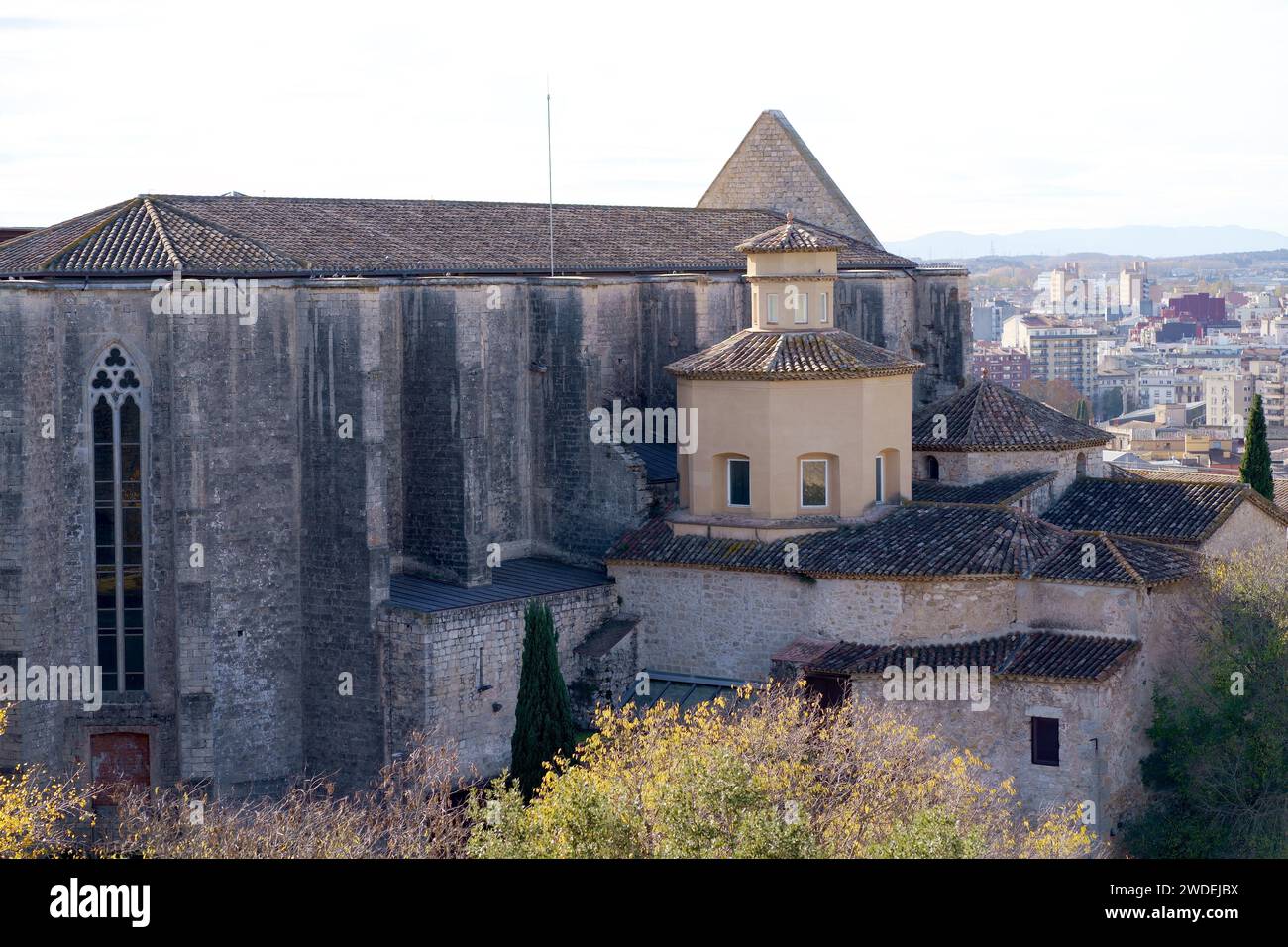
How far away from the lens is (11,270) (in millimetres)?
27922

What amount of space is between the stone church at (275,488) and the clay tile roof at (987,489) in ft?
7.46

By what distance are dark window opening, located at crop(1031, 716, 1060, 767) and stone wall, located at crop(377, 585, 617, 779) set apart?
8196 mm

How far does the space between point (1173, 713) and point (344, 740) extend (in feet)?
42.3

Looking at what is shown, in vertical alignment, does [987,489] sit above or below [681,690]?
above

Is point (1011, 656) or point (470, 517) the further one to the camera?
point (470, 517)

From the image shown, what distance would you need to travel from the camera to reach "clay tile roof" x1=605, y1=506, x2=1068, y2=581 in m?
29.3

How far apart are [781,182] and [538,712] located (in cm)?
2049

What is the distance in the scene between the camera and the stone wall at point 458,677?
2873cm

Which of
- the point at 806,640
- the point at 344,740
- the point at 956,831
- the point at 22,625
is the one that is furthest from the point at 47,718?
the point at 956,831

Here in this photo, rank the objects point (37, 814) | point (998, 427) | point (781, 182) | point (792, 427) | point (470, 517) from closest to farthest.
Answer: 1. point (37, 814)
2. point (470, 517)
3. point (792, 427)
4. point (998, 427)
5. point (781, 182)

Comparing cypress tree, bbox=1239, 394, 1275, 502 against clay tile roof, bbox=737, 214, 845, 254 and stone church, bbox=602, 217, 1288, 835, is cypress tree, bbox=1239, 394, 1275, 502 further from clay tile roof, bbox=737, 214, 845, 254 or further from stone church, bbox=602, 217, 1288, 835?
clay tile roof, bbox=737, 214, 845, 254

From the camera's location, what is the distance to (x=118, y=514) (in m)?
28.4

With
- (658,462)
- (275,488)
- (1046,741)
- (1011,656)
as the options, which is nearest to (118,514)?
(275,488)

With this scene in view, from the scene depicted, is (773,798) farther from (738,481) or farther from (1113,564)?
(738,481)
